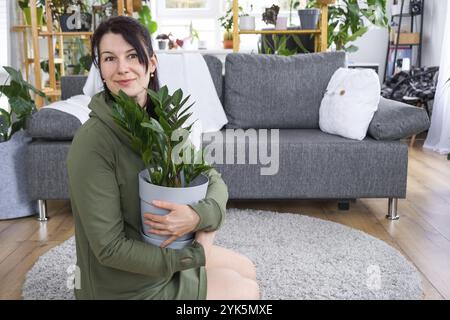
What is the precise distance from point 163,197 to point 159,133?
13cm

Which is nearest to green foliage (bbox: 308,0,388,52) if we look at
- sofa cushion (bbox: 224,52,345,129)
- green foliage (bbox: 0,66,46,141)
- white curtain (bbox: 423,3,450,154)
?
white curtain (bbox: 423,3,450,154)

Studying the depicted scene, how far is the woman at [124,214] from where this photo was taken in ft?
3.45

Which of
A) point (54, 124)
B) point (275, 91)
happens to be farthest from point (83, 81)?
point (275, 91)

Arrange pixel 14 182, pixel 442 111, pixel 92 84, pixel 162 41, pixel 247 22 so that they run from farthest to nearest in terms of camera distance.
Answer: pixel 162 41 < pixel 442 111 < pixel 247 22 < pixel 92 84 < pixel 14 182

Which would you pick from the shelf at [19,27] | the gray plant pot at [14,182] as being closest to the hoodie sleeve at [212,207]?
the gray plant pot at [14,182]

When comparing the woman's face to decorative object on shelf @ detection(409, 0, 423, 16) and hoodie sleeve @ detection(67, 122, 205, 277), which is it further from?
decorative object on shelf @ detection(409, 0, 423, 16)

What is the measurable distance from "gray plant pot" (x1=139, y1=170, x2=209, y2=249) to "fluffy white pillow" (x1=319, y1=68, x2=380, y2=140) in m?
1.81

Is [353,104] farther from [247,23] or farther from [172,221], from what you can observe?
[172,221]

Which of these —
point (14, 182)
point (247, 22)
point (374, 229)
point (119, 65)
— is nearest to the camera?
point (119, 65)

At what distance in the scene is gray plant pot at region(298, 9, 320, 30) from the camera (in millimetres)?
4094

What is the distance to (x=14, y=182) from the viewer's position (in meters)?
2.70

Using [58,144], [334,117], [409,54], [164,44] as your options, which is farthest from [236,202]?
[409,54]

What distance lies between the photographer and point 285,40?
426 centimetres
